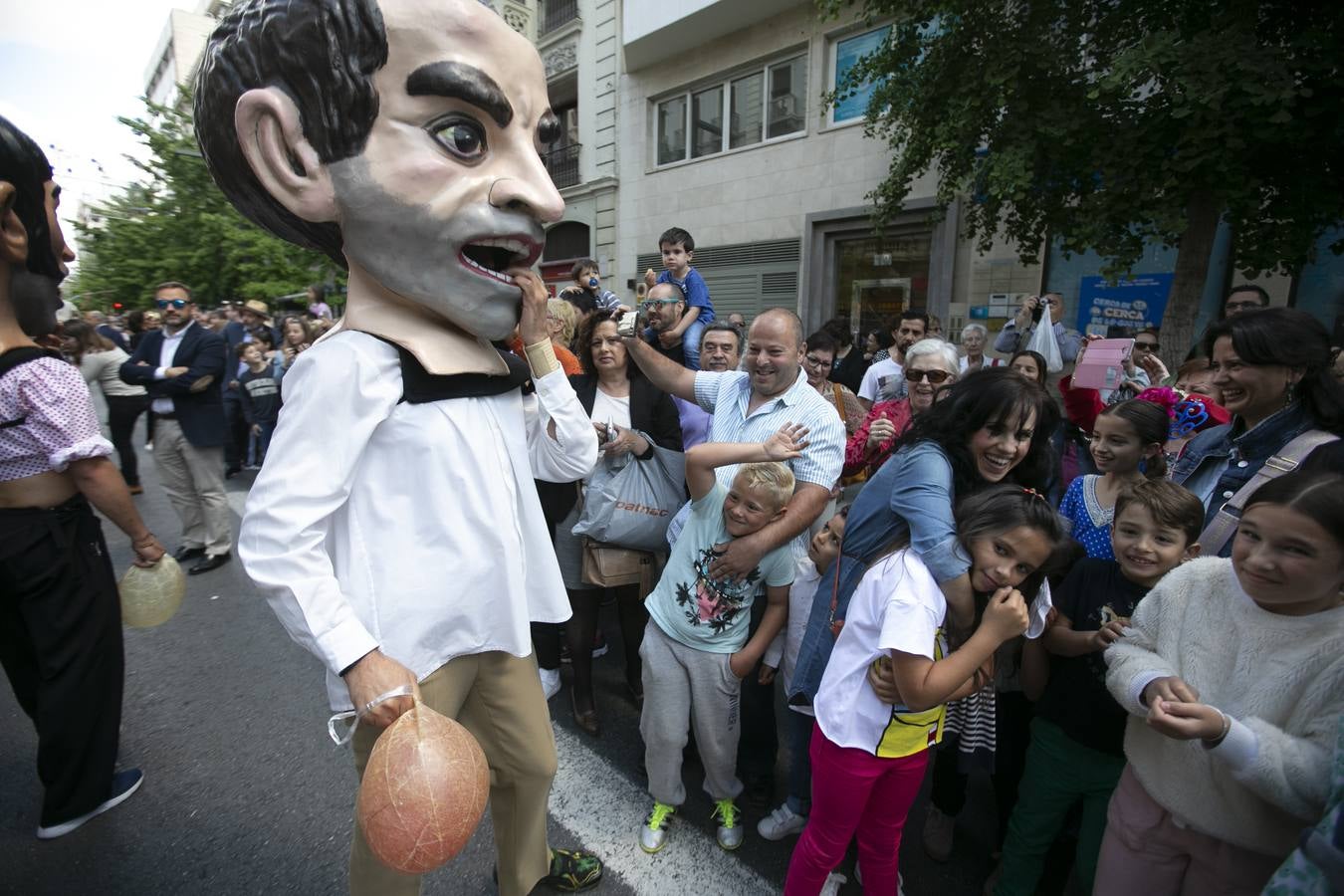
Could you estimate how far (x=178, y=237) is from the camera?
16.9 m

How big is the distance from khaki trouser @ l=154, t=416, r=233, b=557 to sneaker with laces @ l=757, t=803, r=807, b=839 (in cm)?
422

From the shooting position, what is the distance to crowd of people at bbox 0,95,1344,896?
137 cm

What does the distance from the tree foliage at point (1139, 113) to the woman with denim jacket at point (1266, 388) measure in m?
3.11

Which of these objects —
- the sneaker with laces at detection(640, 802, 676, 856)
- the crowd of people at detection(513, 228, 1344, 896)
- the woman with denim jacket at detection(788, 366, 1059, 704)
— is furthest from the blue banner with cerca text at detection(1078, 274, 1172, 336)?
the sneaker with laces at detection(640, 802, 676, 856)

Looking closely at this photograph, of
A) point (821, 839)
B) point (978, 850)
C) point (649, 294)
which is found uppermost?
point (649, 294)

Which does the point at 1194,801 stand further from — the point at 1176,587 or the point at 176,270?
the point at 176,270

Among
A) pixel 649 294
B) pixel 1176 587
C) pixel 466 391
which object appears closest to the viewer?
pixel 466 391

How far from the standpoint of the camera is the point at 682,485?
2787 mm

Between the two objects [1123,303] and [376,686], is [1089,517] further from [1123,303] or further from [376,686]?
[1123,303]

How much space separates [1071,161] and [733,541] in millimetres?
5214

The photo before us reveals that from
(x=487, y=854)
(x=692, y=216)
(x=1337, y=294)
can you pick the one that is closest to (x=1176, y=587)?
(x=487, y=854)

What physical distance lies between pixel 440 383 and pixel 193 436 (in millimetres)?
4272

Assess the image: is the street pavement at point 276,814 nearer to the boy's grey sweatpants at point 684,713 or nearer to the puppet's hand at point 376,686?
the boy's grey sweatpants at point 684,713

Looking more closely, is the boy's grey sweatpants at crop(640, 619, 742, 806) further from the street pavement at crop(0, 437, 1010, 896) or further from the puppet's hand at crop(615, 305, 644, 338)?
the puppet's hand at crop(615, 305, 644, 338)
